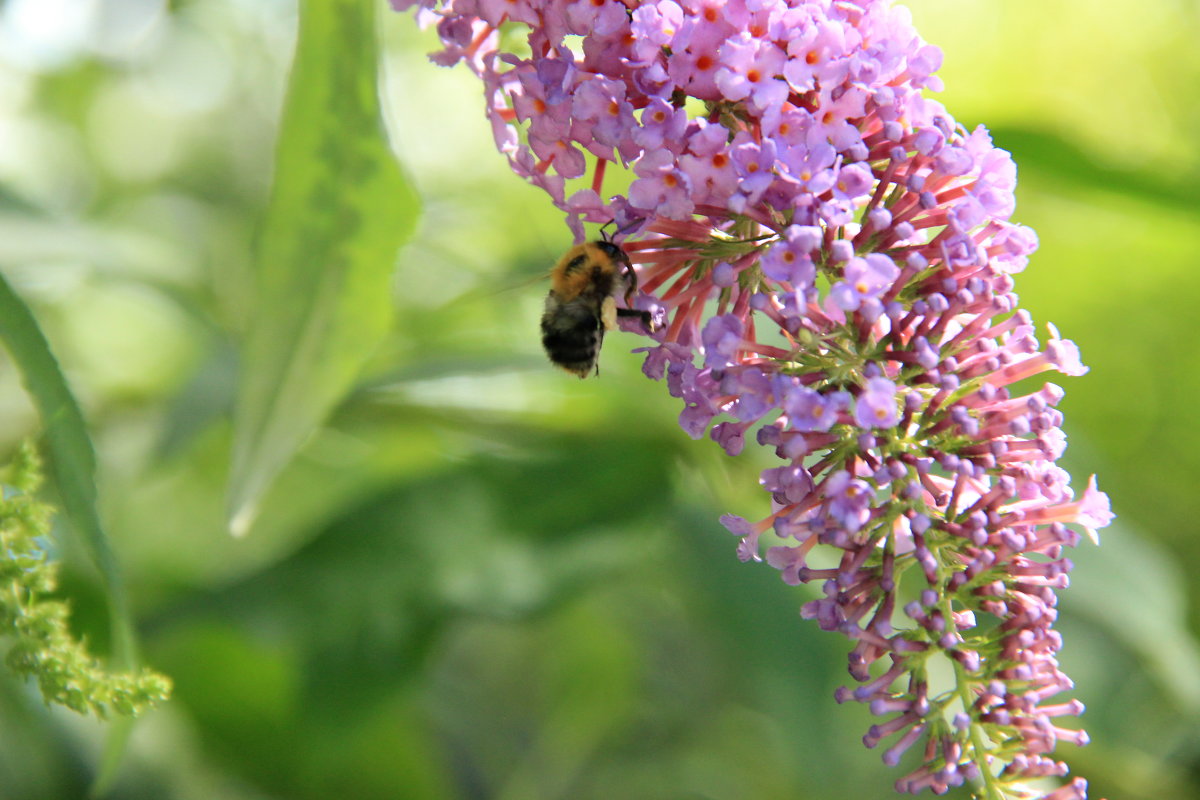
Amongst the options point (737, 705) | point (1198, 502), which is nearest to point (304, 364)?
point (737, 705)

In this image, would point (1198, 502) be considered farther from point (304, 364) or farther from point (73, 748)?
point (73, 748)

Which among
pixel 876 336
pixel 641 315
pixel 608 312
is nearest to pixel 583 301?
pixel 608 312

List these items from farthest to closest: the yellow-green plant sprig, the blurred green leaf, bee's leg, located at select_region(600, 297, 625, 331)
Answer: bee's leg, located at select_region(600, 297, 625, 331), the blurred green leaf, the yellow-green plant sprig

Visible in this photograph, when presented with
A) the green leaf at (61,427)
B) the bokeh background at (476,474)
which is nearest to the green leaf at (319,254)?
the bokeh background at (476,474)

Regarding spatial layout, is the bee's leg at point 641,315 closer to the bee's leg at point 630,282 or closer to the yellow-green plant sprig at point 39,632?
the bee's leg at point 630,282

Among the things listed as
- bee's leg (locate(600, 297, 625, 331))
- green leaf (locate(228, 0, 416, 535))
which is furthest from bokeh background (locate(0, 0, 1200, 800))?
bee's leg (locate(600, 297, 625, 331))

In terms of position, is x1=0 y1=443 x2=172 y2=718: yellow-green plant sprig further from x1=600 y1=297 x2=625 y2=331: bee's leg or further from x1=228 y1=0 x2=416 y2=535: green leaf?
x1=600 y1=297 x2=625 y2=331: bee's leg
